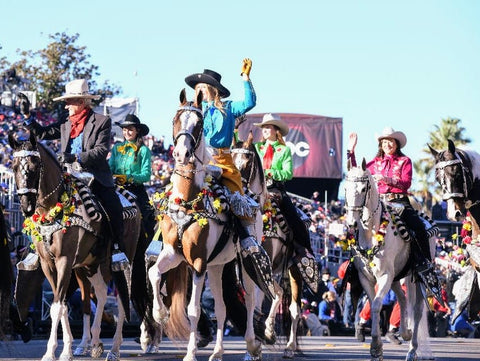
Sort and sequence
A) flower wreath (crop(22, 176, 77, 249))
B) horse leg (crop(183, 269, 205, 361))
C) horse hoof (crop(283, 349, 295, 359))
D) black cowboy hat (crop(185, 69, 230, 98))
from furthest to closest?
1. horse hoof (crop(283, 349, 295, 359))
2. black cowboy hat (crop(185, 69, 230, 98))
3. flower wreath (crop(22, 176, 77, 249))
4. horse leg (crop(183, 269, 205, 361))

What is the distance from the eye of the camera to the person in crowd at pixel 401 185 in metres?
16.0

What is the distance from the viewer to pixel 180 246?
13.1 metres

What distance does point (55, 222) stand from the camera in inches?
531

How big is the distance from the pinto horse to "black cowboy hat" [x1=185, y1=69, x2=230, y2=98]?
117 cm

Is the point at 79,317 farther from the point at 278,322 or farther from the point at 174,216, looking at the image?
the point at 174,216

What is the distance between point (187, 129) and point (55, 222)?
83.3 inches

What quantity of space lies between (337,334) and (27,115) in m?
16.9

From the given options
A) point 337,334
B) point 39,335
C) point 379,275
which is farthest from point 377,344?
point 337,334

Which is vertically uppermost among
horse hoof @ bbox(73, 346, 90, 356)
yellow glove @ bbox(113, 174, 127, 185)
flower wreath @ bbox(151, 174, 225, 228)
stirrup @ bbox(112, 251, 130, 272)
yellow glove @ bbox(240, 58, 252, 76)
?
yellow glove @ bbox(240, 58, 252, 76)

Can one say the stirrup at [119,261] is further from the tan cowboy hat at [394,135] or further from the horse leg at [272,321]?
the tan cowboy hat at [394,135]

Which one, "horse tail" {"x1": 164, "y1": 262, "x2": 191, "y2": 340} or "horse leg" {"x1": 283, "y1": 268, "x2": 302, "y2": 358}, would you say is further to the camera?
"horse leg" {"x1": 283, "y1": 268, "x2": 302, "y2": 358}

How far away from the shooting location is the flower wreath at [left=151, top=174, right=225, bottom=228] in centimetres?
1311

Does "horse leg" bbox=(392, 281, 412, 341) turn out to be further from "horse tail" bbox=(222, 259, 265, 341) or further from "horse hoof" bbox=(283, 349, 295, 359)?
"horse tail" bbox=(222, 259, 265, 341)

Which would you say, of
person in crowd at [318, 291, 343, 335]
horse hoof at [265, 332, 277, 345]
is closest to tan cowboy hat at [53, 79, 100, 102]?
horse hoof at [265, 332, 277, 345]
